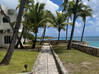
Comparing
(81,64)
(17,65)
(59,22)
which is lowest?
(17,65)

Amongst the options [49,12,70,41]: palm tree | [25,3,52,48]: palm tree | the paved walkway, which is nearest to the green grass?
the paved walkway

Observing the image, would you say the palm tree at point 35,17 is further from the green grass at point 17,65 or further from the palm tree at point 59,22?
the green grass at point 17,65

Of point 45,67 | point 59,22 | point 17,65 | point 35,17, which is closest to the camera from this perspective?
point 45,67

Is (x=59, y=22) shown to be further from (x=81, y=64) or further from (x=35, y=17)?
(x=81, y=64)

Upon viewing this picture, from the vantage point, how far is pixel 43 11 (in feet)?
69.4

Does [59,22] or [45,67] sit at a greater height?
[59,22]

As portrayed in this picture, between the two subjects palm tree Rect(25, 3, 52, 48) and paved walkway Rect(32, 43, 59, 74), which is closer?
paved walkway Rect(32, 43, 59, 74)

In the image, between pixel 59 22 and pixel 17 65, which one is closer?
pixel 17 65

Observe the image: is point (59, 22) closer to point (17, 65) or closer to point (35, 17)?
point (35, 17)

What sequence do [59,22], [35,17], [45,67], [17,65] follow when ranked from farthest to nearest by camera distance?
[59,22]
[35,17]
[17,65]
[45,67]

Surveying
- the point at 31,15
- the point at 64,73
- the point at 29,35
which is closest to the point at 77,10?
the point at 31,15

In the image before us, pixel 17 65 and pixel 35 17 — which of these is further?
pixel 35 17

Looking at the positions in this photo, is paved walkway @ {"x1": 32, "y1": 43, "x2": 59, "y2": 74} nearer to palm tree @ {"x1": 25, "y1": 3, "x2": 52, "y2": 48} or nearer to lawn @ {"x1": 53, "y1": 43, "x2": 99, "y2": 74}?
lawn @ {"x1": 53, "y1": 43, "x2": 99, "y2": 74}

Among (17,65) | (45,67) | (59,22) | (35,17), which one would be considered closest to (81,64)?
(45,67)
